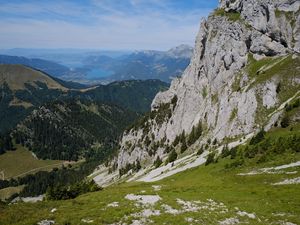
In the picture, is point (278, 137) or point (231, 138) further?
point (231, 138)

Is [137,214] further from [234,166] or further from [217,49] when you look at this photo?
[217,49]

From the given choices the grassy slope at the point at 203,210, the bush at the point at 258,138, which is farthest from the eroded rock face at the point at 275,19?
the grassy slope at the point at 203,210

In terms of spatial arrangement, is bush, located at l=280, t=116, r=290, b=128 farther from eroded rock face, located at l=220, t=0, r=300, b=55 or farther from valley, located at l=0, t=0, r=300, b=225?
eroded rock face, located at l=220, t=0, r=300, b=55

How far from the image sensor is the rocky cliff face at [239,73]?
4058 inches

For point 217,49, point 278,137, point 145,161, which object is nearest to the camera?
point 278,137

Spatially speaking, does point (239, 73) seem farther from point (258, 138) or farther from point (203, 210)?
point (203, 210)

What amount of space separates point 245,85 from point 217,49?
117ft

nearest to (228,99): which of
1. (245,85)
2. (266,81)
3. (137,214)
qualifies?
(245,85)

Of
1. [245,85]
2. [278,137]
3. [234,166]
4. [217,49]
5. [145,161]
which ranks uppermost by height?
[217,49]

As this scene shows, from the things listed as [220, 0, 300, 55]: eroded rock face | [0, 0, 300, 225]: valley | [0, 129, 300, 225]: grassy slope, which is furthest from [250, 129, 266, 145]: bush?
[220, 0, 300, 55]: eroded rock face

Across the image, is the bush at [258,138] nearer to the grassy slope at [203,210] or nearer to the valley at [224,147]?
the valley at [224,147]

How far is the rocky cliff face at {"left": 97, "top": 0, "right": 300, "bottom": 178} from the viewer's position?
4058 inches

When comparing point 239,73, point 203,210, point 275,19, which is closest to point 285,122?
point 203,210

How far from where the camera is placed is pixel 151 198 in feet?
133
